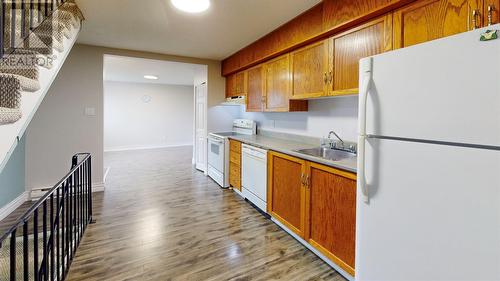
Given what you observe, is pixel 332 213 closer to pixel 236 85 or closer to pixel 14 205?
pixel 236 85

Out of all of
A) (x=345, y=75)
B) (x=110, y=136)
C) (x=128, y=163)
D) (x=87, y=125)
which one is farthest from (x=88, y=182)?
(x=110, y=136)

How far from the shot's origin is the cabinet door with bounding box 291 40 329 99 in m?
2.36

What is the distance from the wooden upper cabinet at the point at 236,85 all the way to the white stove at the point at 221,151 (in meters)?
0.54

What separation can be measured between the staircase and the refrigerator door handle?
1.96m

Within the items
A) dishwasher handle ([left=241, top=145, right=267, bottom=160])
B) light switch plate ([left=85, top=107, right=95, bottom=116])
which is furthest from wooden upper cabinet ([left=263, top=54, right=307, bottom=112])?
light switch plate ([left=85, top=107, right=95, bottom=116])

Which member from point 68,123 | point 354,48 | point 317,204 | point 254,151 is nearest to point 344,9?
point 354,48

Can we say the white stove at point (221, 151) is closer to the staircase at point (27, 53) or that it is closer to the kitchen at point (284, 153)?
the kitchen at point (284, 153)

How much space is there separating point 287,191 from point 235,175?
141 centimetres

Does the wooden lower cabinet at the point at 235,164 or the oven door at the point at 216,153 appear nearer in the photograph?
the wooden lower cabinet at the point at 235,164

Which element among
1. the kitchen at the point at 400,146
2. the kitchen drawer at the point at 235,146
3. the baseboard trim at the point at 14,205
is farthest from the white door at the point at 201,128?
the baseboard trim at the point at 14,205

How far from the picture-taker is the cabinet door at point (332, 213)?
174 centimetres

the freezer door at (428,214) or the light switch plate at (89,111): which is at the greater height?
the light switch plate at (89,111)

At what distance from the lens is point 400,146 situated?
119 cm

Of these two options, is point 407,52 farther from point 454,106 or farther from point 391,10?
point 391,10
